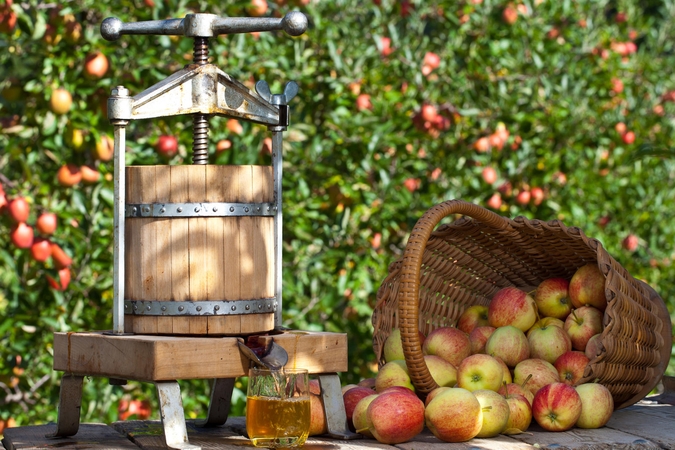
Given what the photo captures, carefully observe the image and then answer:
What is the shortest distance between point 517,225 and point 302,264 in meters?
1.45

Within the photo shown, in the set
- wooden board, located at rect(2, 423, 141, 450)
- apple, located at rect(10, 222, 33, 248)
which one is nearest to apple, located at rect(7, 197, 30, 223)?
apple, located at rect(10, 222, 33, 248)

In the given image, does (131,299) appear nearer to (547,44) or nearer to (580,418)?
(580,418)

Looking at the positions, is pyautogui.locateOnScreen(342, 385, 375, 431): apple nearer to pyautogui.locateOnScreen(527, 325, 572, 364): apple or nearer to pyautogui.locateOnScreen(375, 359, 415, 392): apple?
pyautogui.locateOnScreen(375, 359, 415, 392): apple

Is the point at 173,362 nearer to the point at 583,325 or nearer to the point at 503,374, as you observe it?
the point at 503,374

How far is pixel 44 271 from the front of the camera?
335 cm

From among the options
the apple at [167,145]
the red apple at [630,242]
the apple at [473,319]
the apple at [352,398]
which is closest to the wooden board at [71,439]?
the apple at [352,398]

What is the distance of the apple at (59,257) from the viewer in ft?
10.6

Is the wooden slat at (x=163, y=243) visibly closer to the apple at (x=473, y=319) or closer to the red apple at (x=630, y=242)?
the apple at (x=473, y=319)

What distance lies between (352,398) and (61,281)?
4.70ft

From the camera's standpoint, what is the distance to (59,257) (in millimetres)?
3244

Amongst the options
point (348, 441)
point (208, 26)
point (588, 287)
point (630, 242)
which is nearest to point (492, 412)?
point (348, 441)

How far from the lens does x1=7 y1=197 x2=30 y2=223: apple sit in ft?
10.5

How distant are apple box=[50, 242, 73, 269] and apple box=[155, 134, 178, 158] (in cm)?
48

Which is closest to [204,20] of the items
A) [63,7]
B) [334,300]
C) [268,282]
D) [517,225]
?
[268,282]
